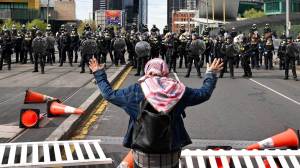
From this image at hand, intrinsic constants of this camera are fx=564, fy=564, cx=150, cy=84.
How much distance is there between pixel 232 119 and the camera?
11617mm

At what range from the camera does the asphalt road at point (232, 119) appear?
30.5 ft

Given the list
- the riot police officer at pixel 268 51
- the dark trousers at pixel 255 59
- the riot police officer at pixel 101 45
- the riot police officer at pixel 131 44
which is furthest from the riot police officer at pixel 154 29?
the riot police officer at pixel 268 51

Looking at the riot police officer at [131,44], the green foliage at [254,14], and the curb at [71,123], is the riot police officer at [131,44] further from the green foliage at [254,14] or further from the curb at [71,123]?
the green foliage at [254,14]

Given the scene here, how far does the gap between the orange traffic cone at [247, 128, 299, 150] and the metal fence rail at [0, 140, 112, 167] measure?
90.2 inches

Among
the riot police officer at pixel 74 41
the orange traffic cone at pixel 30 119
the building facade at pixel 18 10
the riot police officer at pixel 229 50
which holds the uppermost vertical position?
the building facade at pixel 18 10

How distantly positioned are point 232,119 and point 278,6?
4198 inches

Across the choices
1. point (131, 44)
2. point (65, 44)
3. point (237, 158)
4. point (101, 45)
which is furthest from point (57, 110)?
point (65, 44)

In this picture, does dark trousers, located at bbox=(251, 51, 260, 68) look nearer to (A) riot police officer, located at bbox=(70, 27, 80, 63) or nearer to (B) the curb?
(A) riot police officer, located at bbox=(70, 27, 80, 63)

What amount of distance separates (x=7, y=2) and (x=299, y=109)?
9866 centimetres

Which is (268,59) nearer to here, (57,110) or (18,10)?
Result: (57,110)

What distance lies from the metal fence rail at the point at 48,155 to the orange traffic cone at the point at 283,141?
2292 millimetres

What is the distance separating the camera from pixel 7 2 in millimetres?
105875

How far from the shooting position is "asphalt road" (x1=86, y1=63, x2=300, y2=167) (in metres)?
9.29

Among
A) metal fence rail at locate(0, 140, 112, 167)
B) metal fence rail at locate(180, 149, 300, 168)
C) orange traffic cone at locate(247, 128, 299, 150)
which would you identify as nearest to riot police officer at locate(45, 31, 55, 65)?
metal fence rail at locate(0, 140, 112, 167)
